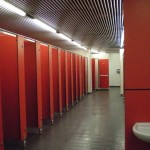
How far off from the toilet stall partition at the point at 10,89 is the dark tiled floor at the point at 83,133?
1.56ft

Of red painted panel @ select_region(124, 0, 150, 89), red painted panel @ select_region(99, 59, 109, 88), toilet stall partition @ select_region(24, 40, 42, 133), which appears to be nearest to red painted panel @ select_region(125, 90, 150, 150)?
red painted panel @ select_region(124, 0, 150, 89)

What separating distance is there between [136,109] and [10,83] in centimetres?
251

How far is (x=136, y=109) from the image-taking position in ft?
10.4

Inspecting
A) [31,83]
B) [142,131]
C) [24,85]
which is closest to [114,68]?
[31,83]

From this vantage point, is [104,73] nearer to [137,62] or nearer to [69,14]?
[69,14]

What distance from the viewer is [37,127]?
5.57 metres

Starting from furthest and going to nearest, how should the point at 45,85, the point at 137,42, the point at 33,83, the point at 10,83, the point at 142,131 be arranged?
the point at 45,85 < the point at 33,83 < the point at 10,83 < the point at 137,42 < the point at 142,131

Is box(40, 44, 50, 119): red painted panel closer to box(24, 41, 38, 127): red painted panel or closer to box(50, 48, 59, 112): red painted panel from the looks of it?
box(50, 48, 59, 112): red painted panel

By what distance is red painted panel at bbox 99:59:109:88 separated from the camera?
53.3 feet

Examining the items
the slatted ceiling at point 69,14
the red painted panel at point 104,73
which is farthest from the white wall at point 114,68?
the slatted ceiling at point 69,14

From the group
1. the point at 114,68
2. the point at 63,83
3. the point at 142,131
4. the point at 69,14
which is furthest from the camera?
the point at 114,68

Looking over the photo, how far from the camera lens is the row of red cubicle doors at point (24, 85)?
450 cm

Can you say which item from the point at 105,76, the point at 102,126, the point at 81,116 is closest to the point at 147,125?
the point at 102,126

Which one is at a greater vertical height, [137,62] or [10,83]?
[137,62]
